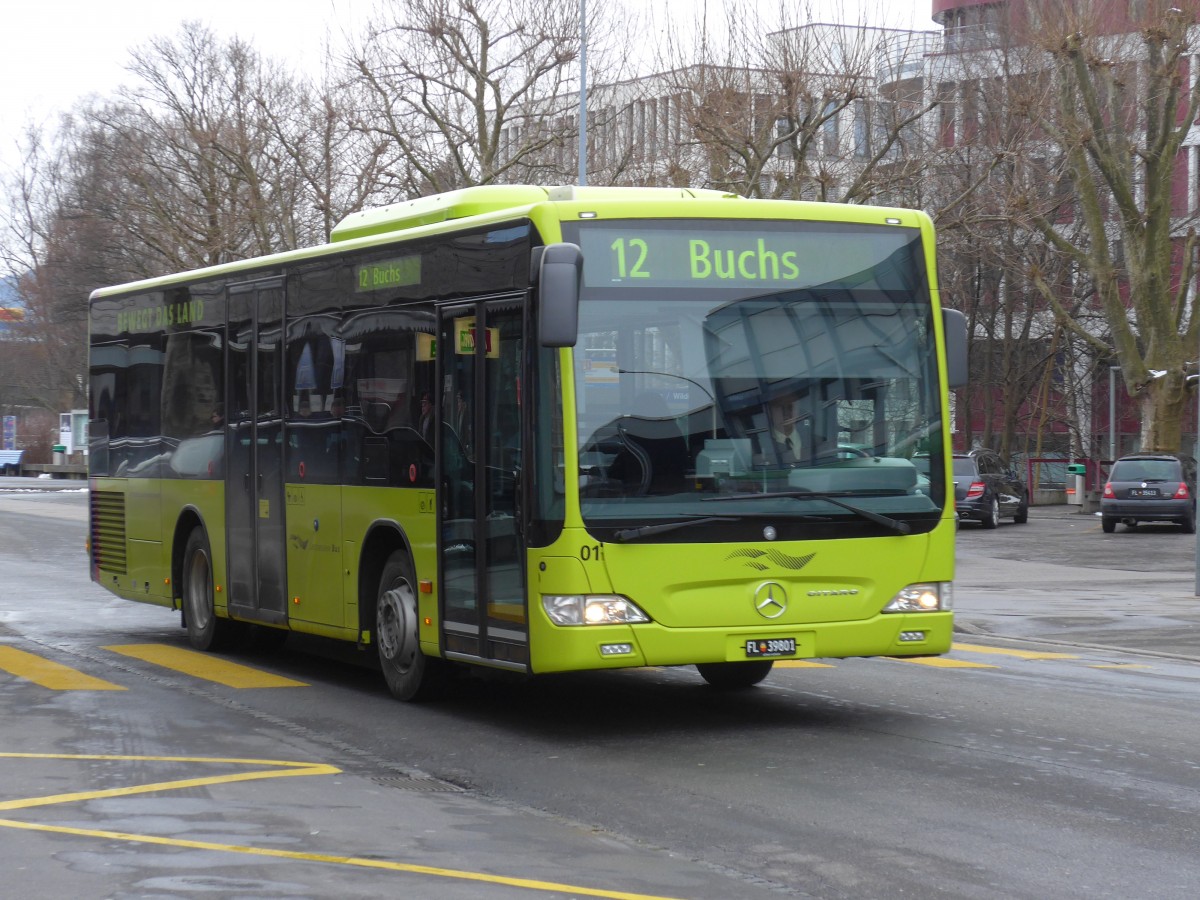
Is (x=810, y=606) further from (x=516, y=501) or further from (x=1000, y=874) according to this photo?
(x=1000, y=874)

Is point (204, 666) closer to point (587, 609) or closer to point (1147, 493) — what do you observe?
point (587, 609)

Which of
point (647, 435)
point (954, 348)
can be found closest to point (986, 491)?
point (954, 348)

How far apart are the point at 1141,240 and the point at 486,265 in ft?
103

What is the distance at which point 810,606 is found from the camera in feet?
32.1

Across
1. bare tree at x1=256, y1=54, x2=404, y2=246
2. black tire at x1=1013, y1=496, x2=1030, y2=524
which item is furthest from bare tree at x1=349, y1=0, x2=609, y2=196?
black tire at x1=1013, y1=496, x2=1030, y2=524

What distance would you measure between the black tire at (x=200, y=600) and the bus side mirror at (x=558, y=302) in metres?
6.07

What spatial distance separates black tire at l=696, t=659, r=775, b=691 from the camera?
11.8 meters

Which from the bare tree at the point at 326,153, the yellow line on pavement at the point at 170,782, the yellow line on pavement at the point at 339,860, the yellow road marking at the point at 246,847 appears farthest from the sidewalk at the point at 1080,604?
the bare tree at the point at 326,153

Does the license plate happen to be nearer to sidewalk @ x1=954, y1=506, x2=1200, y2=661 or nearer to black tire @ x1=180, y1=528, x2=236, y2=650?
black tire @ x1=180, y1=528, x2=236, y2=650

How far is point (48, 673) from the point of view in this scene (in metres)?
13.0

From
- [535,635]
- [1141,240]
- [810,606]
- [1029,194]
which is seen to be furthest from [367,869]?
[1141,240]

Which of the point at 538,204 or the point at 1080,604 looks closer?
the point at 538,204

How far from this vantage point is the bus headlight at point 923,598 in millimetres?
10008

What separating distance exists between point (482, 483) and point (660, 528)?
3.71ft
